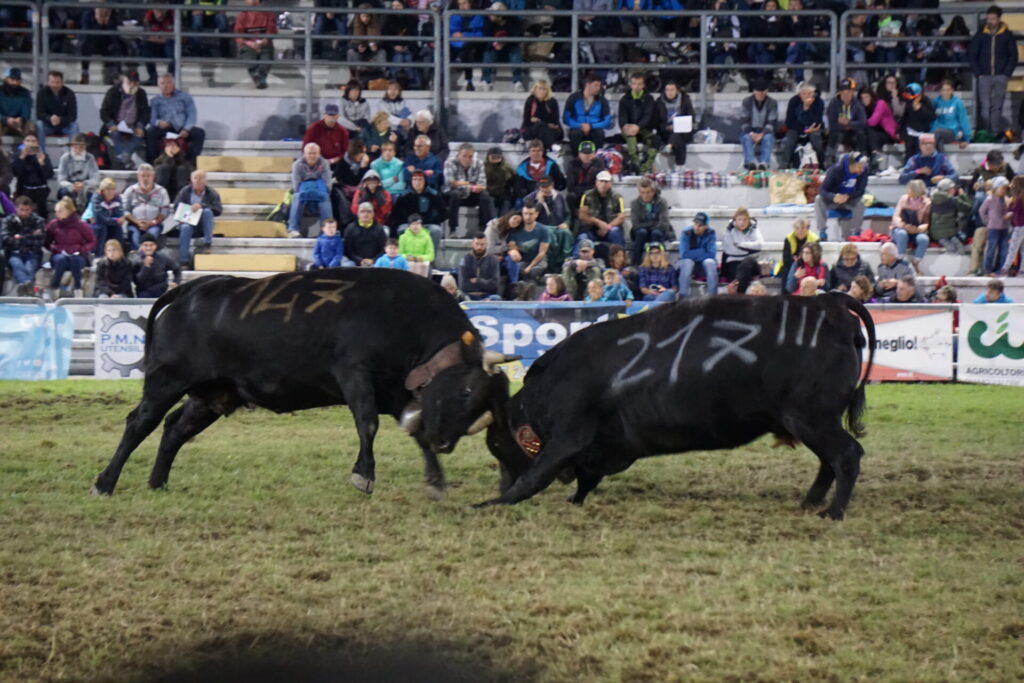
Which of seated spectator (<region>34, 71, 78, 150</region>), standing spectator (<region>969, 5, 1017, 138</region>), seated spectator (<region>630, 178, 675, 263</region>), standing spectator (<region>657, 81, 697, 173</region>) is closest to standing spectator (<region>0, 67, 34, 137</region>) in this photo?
seated spectator (<region>34, 71, 78, 150</region>)

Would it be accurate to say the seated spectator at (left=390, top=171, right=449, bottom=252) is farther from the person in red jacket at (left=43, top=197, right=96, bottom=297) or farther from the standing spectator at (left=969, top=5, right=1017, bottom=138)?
the standing spectator at (left=969, top=5, right=1017, bottom=138)

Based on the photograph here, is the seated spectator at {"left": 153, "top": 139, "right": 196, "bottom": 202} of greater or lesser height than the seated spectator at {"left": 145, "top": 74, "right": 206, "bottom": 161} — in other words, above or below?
below

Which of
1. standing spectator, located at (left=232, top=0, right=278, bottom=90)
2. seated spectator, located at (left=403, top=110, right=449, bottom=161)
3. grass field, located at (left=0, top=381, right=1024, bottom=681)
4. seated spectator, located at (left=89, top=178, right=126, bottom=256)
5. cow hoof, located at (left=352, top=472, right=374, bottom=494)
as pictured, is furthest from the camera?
standing spectator, located at (left=232, top=0, right=278, bottom=90)

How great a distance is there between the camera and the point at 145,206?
773 inches

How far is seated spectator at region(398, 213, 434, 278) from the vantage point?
18.9 metres

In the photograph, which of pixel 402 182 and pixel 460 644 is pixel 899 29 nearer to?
pixel 402 182

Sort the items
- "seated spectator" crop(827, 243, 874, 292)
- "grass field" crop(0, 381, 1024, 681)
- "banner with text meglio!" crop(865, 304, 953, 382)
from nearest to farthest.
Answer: "grass field" crop(0, 381, 1024, 681), "banner with text meglio!" crop(865, 304, 953, 382), "seated spectator" crop(827, 243, 874, 292)

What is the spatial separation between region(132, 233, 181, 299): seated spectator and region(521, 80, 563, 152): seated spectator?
5878mm

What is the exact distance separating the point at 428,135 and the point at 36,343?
6.82 metres

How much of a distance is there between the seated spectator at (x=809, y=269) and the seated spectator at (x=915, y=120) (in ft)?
14.8

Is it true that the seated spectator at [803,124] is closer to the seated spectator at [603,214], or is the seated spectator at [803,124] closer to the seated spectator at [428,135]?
the seated spectator at [603,214]

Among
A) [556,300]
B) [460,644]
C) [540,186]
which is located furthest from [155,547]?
[540,186]

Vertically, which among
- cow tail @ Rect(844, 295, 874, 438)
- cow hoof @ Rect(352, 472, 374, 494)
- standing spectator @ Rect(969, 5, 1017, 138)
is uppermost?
standing spectator @ Rect(969, 5, 1017, 138)

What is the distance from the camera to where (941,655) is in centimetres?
602
